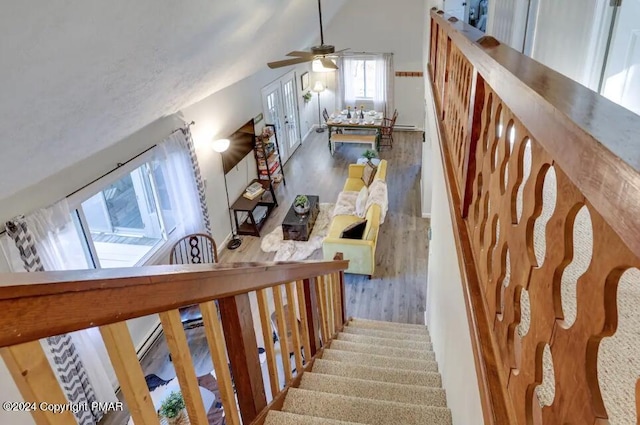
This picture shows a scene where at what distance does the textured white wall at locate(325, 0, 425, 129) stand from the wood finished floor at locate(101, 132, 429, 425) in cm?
140

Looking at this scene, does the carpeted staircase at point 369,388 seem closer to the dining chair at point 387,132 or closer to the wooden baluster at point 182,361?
the wooden baluster at point 182,361

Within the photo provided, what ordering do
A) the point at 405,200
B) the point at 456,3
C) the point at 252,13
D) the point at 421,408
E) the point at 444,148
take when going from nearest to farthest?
the point at 421,408 < the point at 444,148 < the point at 252,13 < the point at 456,3 < the point at 405,200

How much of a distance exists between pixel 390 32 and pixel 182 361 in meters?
11.1

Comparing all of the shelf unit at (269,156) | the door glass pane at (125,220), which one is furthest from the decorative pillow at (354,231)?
the shelf unit at (269,156)

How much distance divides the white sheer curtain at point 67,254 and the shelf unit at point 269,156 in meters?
4.40

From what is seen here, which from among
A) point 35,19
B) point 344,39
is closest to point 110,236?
point 35,19

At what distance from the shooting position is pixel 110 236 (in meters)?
5.65

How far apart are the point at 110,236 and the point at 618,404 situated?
5.78m

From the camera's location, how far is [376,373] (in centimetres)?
273

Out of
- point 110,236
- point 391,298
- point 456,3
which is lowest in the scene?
point 391,298

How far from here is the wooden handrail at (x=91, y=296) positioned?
25.5 inches

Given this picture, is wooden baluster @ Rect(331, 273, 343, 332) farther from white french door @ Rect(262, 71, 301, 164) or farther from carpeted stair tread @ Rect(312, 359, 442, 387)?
white french door @ Rect(262, 71, 301, 164)

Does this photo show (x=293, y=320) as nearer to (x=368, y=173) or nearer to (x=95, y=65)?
(x=95, y=65)

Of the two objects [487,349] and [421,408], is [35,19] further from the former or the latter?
[421,408]
